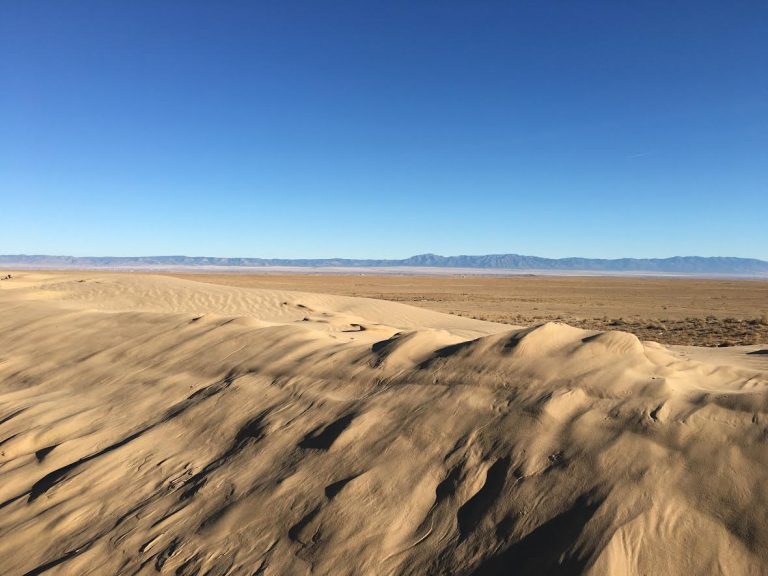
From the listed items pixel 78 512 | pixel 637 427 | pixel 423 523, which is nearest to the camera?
pixel 423 523

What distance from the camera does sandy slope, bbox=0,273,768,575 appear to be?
2664mm

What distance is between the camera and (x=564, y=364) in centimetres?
403

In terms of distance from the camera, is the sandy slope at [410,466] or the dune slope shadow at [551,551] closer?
the dune slope shadow at [551,551]

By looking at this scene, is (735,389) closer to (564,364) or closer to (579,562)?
Answer: (564,364)

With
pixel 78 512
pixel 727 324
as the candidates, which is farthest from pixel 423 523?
pixel 727 324

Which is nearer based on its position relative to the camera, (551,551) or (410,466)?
(551,551)

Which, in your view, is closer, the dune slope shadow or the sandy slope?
the dune slope shadow

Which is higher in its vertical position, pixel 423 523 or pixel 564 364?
pixel 564 364

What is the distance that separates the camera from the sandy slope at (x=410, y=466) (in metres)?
2.66

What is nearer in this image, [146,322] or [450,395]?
[450,395]

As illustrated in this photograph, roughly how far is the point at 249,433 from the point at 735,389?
3768 millimetres

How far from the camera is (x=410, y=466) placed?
336cm

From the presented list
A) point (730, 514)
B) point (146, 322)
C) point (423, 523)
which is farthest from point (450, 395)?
point (146, 322)

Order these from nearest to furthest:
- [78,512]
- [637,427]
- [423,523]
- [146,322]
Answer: [423,523]
[637,427]
[78,512]
[146,322]
